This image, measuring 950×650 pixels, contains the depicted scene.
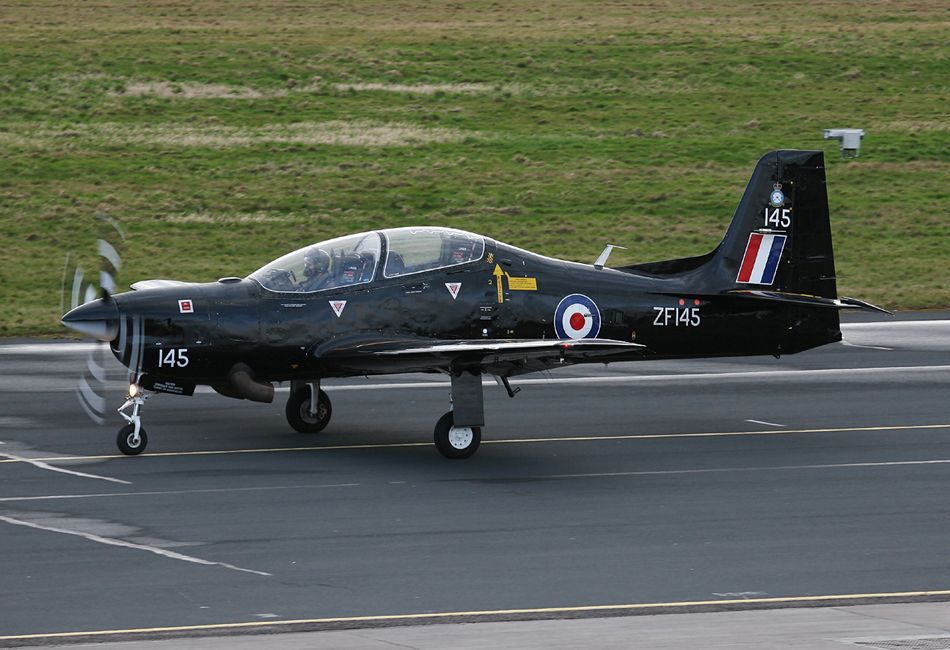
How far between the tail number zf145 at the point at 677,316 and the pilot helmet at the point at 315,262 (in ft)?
13.8

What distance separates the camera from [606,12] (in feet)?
202

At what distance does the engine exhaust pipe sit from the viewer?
→ 18.5m

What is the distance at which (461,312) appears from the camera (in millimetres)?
19266

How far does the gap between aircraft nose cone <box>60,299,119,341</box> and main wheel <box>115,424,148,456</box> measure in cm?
121

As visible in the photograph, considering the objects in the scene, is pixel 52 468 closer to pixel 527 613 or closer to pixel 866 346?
pixel 527 613

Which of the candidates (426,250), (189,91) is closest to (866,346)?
(426,250)

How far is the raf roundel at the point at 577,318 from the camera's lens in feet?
64.4

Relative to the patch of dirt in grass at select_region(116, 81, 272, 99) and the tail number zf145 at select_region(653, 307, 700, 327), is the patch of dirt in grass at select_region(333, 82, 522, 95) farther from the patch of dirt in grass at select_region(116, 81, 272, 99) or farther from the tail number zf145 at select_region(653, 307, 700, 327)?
the tail number zf145 at select_region(653, 307, 700, 327)

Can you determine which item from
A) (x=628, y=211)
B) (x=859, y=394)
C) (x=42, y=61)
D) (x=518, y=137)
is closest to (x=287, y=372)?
(x=859, y=394)

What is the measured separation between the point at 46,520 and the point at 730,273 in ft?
31.2

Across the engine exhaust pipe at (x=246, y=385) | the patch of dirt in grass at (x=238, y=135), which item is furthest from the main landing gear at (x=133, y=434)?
the patch of dirt in grass at (x=238, y=135)

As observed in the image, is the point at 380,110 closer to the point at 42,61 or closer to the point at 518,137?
the point at 518,137

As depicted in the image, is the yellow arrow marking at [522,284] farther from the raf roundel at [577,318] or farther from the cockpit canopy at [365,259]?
the cockpit canopy at [365,259]

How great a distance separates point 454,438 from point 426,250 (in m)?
2.45
